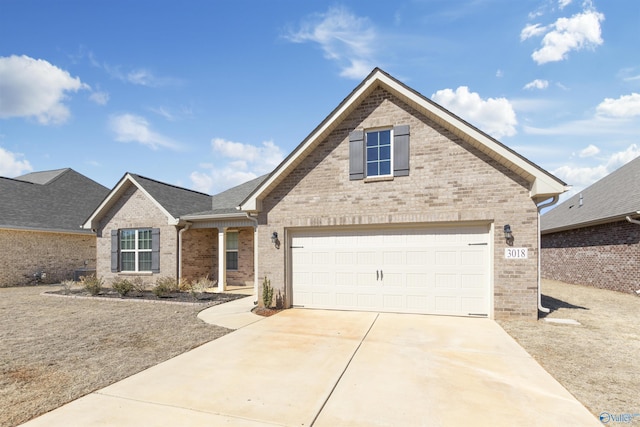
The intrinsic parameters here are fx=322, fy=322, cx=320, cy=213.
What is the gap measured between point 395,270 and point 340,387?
5.06 metres

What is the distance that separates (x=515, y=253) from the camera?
8.10 m

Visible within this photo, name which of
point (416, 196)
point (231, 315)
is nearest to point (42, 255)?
point (231, 315)

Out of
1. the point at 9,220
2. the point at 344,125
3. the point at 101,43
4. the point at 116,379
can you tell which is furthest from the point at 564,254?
the point at 9,220

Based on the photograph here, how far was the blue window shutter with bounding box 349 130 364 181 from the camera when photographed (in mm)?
9273

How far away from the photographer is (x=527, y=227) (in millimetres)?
8047

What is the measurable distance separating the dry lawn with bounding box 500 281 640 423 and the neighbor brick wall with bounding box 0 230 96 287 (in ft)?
70.0

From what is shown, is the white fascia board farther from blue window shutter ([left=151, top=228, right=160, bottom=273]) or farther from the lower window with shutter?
the lower window with shutter

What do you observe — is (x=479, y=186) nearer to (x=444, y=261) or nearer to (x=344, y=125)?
(x=444, y=261)

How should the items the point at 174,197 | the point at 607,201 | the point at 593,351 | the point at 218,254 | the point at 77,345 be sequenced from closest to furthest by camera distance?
the point at 593,351, the point at 77,345, the point at 218,254, the point at 174,197, the point at 607,201

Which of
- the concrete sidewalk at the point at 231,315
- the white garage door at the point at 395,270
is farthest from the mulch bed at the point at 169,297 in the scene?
the white garage door at the point at 395,270

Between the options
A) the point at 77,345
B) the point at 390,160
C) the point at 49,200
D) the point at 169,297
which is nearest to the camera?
the point at 77,345

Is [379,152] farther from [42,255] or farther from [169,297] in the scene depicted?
[42,255]

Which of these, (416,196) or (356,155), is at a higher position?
(356,155)

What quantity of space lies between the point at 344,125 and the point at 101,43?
29.1 feet
